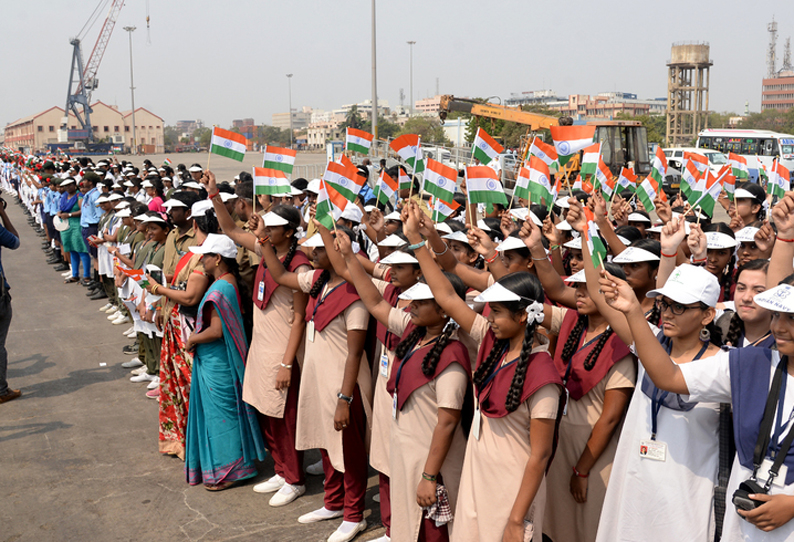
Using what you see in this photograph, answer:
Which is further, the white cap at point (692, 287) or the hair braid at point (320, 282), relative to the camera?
the hair braid at point (320, 282)

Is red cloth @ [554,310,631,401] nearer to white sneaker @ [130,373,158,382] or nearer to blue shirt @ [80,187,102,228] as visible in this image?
white sneaker @ [130,373,158,382]

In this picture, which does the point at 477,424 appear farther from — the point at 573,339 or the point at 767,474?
the point at 767,474

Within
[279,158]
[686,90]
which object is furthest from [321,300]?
[686,90]

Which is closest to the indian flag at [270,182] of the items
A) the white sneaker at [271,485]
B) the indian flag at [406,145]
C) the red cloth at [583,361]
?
the indian flag at [406,145]

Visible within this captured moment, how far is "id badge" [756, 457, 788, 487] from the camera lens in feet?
7.90

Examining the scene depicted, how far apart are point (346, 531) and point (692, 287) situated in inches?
110

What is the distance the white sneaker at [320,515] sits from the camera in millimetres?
4715

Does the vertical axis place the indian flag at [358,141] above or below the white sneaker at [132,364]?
above

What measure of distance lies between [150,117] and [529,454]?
126m

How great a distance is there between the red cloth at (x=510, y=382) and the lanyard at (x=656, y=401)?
39cm

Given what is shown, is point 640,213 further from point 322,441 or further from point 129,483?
point 129,483

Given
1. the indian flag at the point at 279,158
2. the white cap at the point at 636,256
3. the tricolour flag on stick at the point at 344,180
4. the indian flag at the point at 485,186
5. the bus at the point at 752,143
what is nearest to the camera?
the white cap at the point at 636,256

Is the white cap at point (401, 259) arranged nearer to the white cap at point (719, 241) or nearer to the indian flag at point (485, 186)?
the indian flag at point (485, 186)

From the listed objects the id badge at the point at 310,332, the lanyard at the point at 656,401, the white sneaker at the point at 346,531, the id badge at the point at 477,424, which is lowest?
the white sneaker at the point at 346,531
